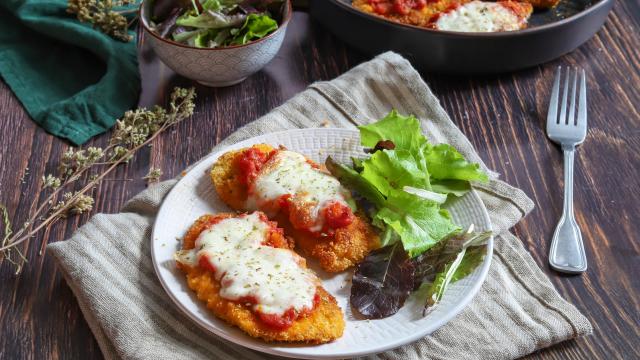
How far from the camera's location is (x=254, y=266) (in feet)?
8.26

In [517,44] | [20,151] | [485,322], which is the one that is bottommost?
[20,151]

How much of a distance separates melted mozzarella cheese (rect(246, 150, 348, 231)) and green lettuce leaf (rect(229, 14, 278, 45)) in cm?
93

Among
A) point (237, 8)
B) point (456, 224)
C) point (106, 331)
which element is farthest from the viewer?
point (237, 8)

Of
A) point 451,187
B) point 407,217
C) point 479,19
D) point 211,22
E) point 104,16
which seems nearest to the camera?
point 407,217

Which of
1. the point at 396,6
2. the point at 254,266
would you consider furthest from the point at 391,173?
the point at 396,6

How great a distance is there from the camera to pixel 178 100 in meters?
3.77

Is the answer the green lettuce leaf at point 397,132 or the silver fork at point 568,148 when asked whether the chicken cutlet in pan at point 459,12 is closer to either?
the silver fork at point 568,148

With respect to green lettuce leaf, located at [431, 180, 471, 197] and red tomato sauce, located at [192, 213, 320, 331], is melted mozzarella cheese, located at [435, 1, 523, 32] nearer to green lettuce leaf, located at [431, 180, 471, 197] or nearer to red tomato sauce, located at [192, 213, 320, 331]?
green lettuce leaf, located at [431, 180, 471, 197]

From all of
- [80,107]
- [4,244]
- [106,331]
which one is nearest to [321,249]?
[106,331]

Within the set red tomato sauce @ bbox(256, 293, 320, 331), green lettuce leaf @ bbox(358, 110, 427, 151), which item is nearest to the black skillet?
green lettuce leaf @ bbox(358, 110, 427, 151)

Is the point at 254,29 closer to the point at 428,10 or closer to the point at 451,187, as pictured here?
the point at 428,10

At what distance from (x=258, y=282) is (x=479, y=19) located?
209 centimetres

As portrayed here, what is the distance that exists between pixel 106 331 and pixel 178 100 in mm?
1488

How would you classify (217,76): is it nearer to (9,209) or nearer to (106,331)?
(9,209)
